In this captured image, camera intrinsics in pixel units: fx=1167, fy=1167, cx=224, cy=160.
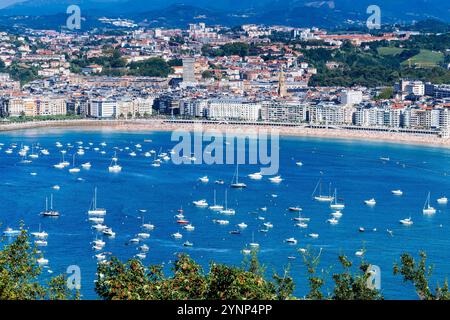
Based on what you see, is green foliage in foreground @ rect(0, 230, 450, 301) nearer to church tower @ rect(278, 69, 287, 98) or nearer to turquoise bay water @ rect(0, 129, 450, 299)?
turquoise bay water @ rect(0, 129, 450, 299)

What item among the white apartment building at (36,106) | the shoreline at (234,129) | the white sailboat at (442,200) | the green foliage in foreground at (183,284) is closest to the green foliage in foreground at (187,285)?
the green foliage in foreground at (183,284)

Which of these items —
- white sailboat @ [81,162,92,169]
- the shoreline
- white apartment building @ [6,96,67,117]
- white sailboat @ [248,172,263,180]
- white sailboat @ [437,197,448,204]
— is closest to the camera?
white sailboat @ [437,197,448,204]

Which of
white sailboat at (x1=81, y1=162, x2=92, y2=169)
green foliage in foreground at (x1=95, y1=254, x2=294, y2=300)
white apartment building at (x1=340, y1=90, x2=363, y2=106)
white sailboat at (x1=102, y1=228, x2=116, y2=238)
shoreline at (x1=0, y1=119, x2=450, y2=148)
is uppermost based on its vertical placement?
white apartment building at (x1=340, y1=90, x2=363, y2=106)

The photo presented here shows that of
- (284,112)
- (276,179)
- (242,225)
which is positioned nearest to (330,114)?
(284,112)

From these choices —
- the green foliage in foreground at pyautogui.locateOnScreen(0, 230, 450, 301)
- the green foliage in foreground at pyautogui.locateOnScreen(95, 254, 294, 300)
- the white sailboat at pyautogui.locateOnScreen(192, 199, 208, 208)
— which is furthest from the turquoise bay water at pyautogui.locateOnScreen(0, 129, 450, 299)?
the green foliage in foreground at pyautogui.locateOnScreen(95, 254, 294, 300)

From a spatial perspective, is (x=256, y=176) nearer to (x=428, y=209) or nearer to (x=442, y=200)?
(x=442, y=200)

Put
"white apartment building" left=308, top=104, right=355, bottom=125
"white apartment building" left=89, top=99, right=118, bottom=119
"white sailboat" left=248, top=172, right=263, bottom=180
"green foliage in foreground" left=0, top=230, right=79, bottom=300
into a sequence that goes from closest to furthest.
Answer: "green foliage in foreground" left=0, top=230, right=79, bottom=300
"white sailboat" left=248, top=172, right=263, bottom=180
"white apartment building" left=308, top=104, right=355, bottom=125
"white apartment building" left=89, top=99, right=118, bottom=119
